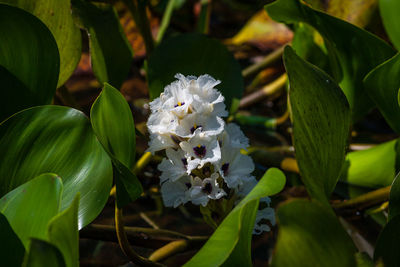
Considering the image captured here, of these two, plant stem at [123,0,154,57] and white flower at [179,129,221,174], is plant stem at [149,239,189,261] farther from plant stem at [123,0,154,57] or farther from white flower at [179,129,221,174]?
plant stem at [123,0,154,57]

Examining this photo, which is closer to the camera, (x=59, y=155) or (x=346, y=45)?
(x=59, y=155)

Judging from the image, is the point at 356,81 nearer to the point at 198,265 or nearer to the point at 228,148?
the point at 228,148

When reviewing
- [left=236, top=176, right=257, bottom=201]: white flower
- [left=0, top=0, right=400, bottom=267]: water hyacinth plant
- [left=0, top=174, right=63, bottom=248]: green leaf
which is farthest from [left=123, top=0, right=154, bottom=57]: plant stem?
[left=0, top=174, right=63, bottom=248]: green leaf

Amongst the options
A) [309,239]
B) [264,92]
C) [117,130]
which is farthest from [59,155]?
[264,92]

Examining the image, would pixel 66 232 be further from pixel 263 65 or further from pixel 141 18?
pixel 263 65

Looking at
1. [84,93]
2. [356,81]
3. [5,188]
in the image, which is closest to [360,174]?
[356,81]

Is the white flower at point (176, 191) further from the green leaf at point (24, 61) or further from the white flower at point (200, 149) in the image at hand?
the green leaf at point (24, 61)

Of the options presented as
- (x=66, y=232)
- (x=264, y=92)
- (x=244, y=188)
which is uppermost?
(x=66, y=232)

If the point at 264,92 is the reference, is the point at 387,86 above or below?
above
